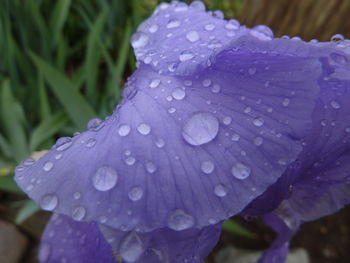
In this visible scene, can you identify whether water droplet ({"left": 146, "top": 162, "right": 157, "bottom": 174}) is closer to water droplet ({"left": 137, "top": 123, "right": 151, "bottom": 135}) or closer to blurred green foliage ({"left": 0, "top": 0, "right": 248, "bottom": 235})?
water droplet ({"left": 137, "top": 123, "right": 151, "bottom": 135})

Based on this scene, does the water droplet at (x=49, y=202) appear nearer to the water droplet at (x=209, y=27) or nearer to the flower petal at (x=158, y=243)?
the flower petal at (x=158, y=243)

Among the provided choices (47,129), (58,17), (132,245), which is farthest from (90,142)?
(58,17)

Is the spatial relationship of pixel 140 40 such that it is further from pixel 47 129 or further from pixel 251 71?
pixel 47 129

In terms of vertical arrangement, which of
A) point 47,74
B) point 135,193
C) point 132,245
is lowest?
point 47,74

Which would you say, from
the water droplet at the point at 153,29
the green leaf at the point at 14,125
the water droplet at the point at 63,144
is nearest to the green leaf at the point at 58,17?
the green leaf at the point at 14,125

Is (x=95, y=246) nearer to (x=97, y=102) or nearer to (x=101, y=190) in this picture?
(x=101, y=190)

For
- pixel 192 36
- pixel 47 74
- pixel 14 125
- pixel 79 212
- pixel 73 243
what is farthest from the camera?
pixel 14 125

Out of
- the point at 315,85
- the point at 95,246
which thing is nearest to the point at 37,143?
the point at 95,246

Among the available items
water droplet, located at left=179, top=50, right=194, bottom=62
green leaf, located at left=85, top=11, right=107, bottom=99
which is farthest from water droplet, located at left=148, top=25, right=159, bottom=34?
green leaf, located at left=85, top=11, right=107, bottom=99
